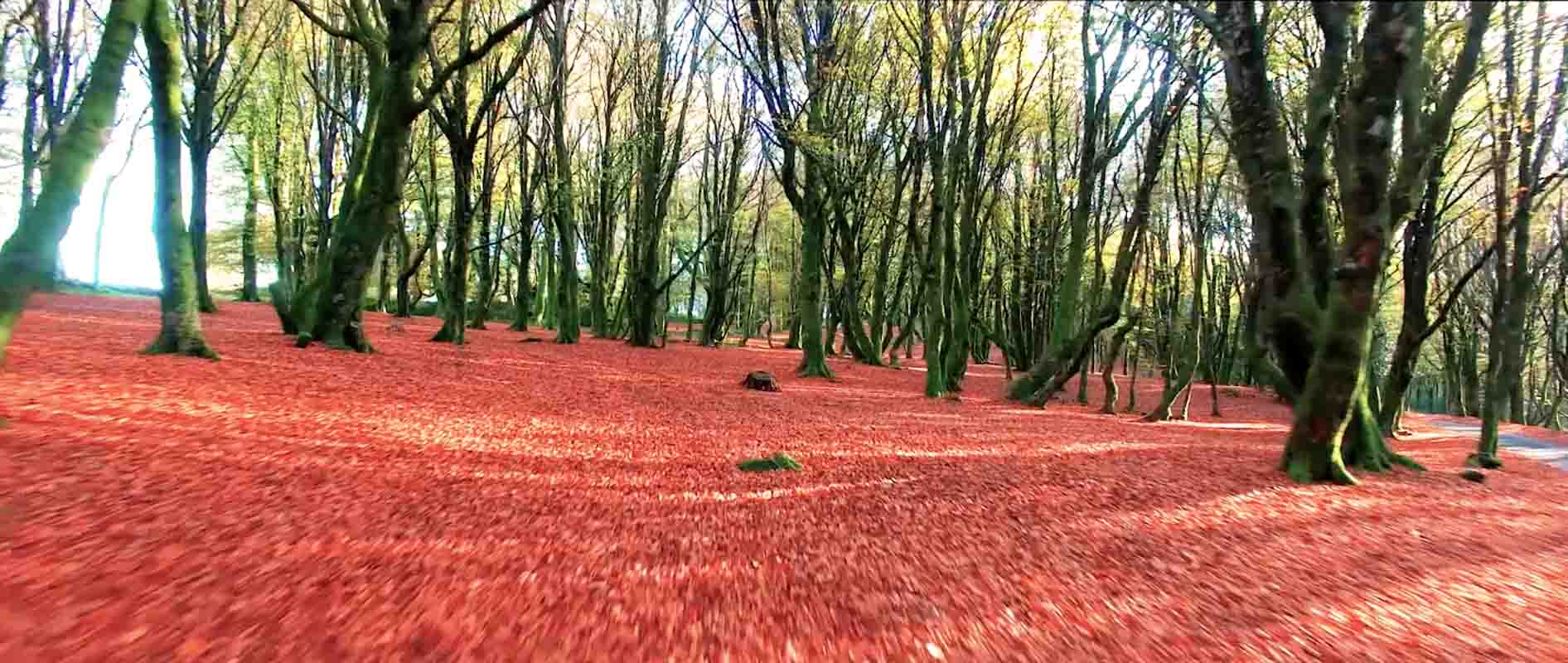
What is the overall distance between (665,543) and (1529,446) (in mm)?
19780

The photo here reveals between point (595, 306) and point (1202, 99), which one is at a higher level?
point (1202, 99)

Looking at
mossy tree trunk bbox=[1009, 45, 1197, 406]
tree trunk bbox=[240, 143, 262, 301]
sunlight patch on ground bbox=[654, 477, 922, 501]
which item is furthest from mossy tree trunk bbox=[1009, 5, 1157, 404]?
tree trunk bbox=[240, 143, 262, 301]

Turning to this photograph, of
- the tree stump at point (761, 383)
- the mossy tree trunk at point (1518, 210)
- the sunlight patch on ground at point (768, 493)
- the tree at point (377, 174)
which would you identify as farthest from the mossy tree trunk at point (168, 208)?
the mossy tree trunk at point (1518, 210)

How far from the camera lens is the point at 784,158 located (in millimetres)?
15414

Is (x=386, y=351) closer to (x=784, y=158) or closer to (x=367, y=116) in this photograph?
(x=367, y=116)

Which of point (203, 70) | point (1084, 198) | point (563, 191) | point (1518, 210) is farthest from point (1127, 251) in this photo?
point (203, 70)

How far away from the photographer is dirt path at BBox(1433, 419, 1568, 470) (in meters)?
12.2

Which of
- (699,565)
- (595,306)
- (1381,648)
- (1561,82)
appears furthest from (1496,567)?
(595,306)

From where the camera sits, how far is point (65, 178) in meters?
4.52

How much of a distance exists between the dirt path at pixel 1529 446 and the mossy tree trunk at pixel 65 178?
58.1 feet

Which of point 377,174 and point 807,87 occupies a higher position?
point 807,87

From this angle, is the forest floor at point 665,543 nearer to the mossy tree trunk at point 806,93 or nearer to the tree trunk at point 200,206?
the mossy tree trunk at point 806,93

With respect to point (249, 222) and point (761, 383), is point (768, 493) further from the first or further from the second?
point (249, 222)

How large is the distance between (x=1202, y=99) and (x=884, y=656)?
42.4ft
